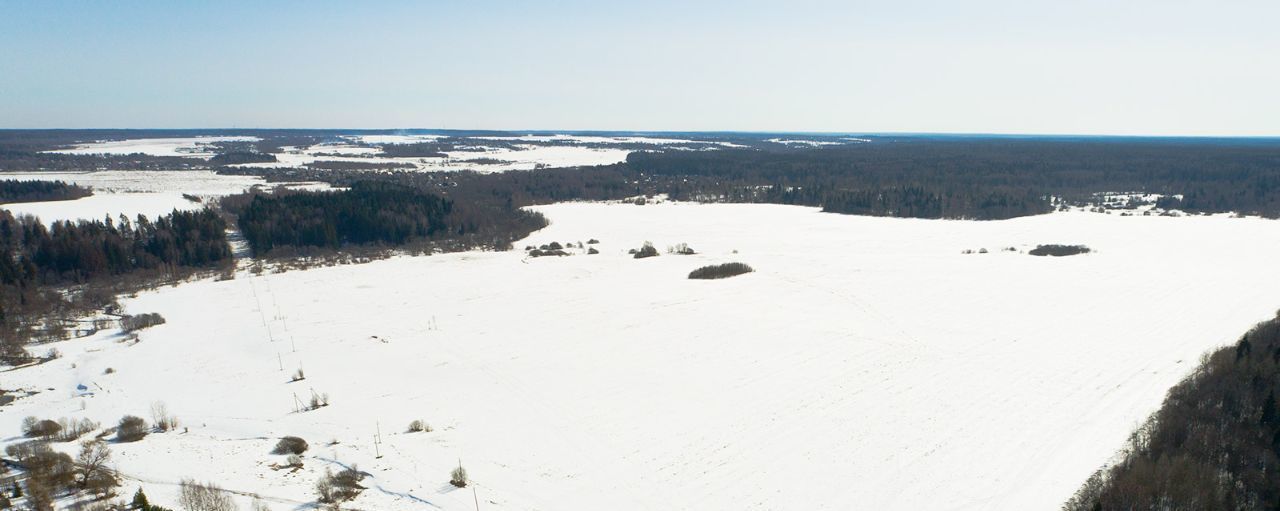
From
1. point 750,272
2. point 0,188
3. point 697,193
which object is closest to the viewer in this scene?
point 750,272

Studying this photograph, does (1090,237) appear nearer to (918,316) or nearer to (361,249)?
(918,316)

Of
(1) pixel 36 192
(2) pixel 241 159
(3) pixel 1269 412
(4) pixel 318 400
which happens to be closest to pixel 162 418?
(4) pixel 318 400

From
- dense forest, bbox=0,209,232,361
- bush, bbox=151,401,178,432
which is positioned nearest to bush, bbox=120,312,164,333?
dense forest, bbox=0,209,232,361

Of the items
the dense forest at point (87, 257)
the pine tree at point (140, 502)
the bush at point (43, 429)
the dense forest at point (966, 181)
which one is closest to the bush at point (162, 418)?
the bush at point (43, 429)

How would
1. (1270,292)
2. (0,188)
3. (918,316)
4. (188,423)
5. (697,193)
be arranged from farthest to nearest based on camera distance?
(697,193)
(0,188)
(1270,292)
(918,316)
(188,423)

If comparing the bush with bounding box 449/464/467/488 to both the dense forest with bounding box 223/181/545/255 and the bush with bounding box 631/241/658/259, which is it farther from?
the dense forest with bounding box 223/181/545/255

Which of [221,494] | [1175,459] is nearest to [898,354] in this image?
[1175,459]

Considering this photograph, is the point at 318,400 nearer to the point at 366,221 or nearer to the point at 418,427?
the point at 418,427
